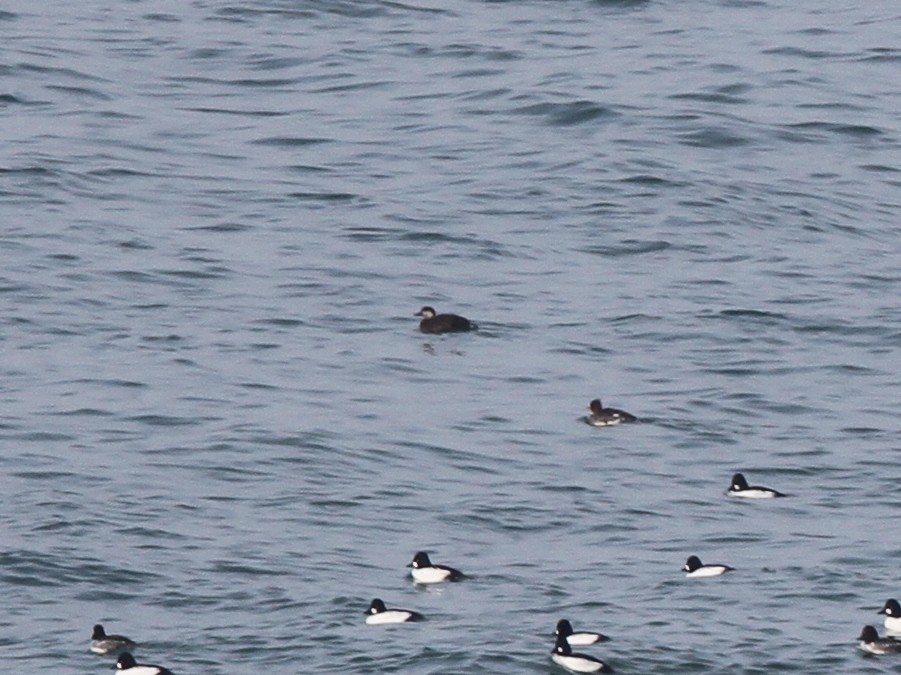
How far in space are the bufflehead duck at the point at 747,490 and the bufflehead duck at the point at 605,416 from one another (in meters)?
2.97

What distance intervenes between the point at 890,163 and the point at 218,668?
973 inches

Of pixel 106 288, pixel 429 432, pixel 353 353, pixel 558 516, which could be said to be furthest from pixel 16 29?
pixel 558 516

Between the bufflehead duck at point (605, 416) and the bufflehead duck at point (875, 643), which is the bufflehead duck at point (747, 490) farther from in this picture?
the bufflehead duck at point (875, 643)

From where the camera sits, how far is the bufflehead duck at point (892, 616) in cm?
2178

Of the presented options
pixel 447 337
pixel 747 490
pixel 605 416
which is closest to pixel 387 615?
pixel 747 490

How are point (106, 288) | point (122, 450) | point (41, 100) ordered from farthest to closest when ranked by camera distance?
point (41, 100) → point (106, 288) → point (122, 450)

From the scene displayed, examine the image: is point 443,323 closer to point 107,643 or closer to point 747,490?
point 747,490

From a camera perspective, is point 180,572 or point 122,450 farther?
point 122,450

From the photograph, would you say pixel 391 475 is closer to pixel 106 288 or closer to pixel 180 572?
pixel 180 572

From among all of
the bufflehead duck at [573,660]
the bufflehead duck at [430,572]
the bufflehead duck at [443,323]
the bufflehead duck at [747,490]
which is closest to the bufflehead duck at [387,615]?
the bufflehead duck at [430,572]

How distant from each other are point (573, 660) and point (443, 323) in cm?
1322

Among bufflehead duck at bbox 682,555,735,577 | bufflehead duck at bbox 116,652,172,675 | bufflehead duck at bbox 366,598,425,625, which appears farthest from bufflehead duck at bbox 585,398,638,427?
bufflehead duck at bbox 116,652,172,675

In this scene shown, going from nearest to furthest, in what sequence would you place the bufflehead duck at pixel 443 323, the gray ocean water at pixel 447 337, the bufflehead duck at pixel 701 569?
the gray ocean water at pixel 447 337, the bufflehead duck at pixel 701 569, the bufflehead duck at pixel 443 323

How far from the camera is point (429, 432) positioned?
97.9 feet
